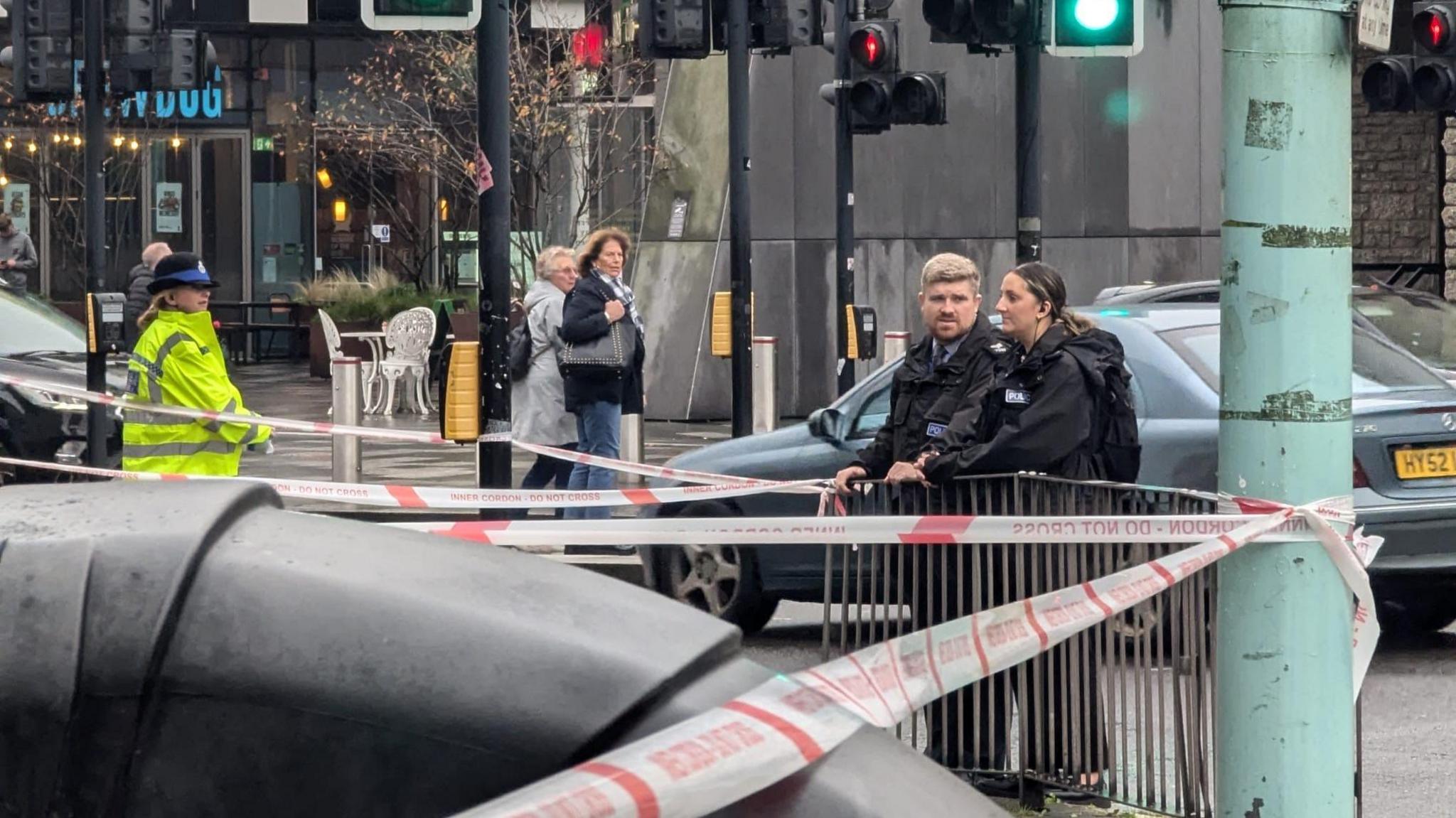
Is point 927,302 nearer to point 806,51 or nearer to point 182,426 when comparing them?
point 182,426

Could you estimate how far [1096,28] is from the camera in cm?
987

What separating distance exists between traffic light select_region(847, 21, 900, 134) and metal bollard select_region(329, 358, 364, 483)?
13.8 feet

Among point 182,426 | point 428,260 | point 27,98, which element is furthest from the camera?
point 428,260

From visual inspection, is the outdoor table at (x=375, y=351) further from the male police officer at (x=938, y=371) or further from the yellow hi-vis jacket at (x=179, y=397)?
the male police officer at (x=938, y=371)

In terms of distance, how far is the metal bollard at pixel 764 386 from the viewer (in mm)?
17828

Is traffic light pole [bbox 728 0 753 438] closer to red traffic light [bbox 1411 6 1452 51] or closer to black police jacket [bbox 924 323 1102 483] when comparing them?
red traffic light [bbox 1411 6 1452 51]

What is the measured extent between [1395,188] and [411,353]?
12.2 meters

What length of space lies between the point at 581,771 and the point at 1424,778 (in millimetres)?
5391

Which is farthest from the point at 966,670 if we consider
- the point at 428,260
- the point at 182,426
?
the point at 428,260

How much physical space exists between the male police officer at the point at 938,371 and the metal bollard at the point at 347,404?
9368 millimetres

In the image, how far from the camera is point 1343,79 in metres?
4.36

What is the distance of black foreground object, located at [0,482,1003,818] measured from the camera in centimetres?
225

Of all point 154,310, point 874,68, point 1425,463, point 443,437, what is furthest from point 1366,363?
point 874,68

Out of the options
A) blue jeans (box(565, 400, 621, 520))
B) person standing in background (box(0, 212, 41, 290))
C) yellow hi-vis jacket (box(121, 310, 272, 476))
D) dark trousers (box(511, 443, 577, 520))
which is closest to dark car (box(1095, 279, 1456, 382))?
blue jeans (box(565, 400, 621, 520))
